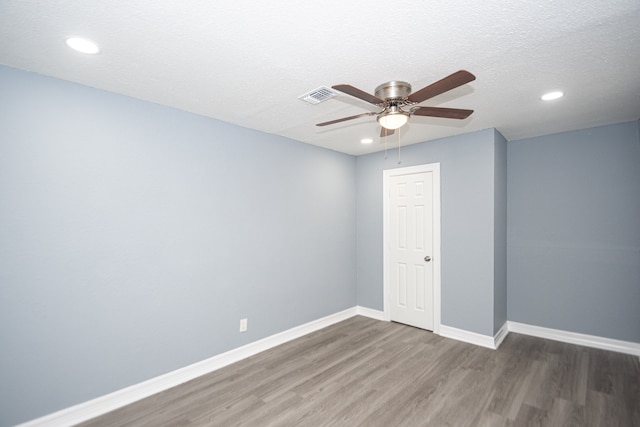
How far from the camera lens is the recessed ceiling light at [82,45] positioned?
5.87 feet

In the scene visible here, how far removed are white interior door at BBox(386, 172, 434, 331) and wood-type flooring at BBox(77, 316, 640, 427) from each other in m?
0.66

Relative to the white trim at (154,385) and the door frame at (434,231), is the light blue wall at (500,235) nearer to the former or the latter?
the door frame at (434,231)

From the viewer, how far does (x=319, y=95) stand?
2.52 m

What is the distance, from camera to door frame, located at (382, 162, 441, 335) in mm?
4039

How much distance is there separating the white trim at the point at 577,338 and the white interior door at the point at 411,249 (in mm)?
1168

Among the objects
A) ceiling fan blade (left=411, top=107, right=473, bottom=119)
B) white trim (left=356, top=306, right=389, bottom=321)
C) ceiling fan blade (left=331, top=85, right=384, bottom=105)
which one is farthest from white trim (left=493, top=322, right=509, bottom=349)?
ceiling fan blade (left=331, top=85, right=384, bottom=105)

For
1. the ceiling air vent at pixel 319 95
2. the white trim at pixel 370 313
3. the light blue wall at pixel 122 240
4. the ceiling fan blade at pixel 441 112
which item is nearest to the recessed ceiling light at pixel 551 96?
the ceiling fan blade at pixel 441 112

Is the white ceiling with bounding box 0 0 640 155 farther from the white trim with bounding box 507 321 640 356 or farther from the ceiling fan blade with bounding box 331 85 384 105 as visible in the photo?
the white trim with bounding box 507 321 640 356

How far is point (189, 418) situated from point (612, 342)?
4490mm

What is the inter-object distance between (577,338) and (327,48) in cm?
436

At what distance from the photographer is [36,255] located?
2.15 meters

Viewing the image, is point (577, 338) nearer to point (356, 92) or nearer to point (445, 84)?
point (445, 84)

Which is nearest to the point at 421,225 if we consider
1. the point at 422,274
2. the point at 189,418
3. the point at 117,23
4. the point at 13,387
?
the point at 422,274

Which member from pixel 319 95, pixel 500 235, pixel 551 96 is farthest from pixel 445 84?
pixel 500 235
